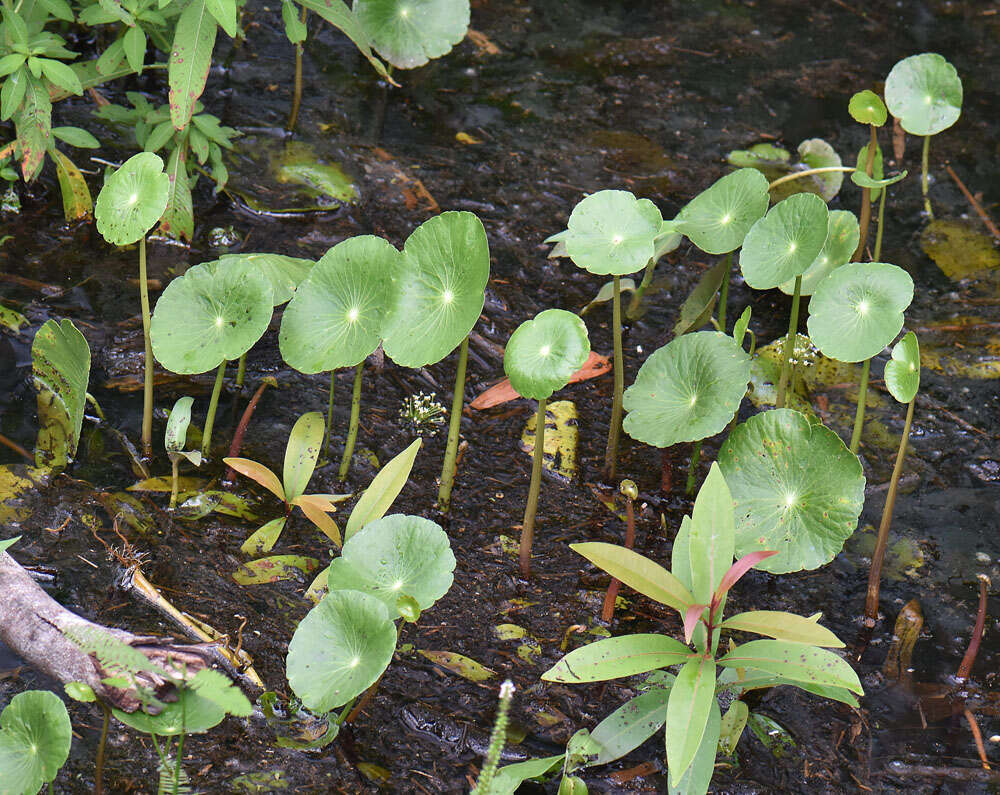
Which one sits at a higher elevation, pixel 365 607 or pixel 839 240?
pixel 839 240

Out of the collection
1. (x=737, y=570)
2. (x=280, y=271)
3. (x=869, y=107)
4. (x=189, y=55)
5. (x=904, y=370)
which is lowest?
(x=737, y=570)

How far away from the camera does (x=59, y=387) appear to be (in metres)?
2.21

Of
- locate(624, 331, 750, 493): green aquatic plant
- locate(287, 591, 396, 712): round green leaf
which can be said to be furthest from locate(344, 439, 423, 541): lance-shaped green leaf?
locate(624, 331, 750, 493): green aquatic plant

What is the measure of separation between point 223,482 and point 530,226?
4.88 feet

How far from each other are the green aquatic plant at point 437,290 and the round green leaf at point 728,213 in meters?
0.55

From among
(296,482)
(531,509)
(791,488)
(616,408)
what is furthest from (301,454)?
(791,488)

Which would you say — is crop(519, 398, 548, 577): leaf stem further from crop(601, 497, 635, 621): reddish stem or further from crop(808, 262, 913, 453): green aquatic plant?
crop(808, 262, 913, 453): green aquatic plant

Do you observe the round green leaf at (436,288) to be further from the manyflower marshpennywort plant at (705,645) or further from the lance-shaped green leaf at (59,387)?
the lance-shaped green leaf at (59,387)

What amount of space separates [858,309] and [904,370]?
0.22 m

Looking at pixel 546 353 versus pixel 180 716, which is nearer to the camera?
pixel 180 716

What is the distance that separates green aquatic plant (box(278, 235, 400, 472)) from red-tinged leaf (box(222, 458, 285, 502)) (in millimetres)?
259

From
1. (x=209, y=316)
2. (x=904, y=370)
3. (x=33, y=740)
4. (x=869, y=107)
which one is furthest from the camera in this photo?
(x=869, y=107)

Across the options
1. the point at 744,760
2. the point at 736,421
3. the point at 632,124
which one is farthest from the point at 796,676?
the point at 632,124

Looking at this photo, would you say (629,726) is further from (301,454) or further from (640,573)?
(301,454)
